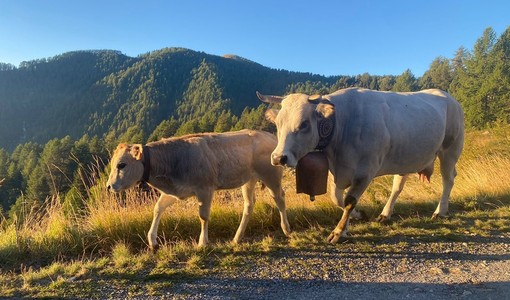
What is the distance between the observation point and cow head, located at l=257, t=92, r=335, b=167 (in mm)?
4414

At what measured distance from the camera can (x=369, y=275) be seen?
4172 millimetres

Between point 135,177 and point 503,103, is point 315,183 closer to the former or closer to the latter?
point 135,177

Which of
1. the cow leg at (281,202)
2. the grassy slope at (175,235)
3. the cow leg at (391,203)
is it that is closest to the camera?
the grassy slope at (175,235)

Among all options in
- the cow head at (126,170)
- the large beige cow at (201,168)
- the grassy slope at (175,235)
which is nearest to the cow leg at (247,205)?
the large beige cow at (201,168)

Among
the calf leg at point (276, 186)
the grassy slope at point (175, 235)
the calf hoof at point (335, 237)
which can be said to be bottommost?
the grassy slope at point (175, 235)

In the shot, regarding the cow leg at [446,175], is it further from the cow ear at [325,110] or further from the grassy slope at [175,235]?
the cow ear at [325,110]

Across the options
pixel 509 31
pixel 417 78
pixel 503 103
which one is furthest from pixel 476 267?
pixel 417 78

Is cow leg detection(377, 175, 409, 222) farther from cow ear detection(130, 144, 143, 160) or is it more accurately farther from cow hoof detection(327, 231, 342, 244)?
cow ear detection(130, 144, 143, 160)

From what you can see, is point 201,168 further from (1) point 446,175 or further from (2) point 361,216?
(1) point 446,175

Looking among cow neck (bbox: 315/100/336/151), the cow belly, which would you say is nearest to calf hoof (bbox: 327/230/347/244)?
the cow belly

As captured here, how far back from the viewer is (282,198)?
250 inches

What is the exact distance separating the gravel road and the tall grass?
841 mm

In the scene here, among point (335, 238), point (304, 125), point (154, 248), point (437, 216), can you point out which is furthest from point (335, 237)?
point (154, 248)

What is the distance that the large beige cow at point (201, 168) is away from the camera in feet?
18.6
